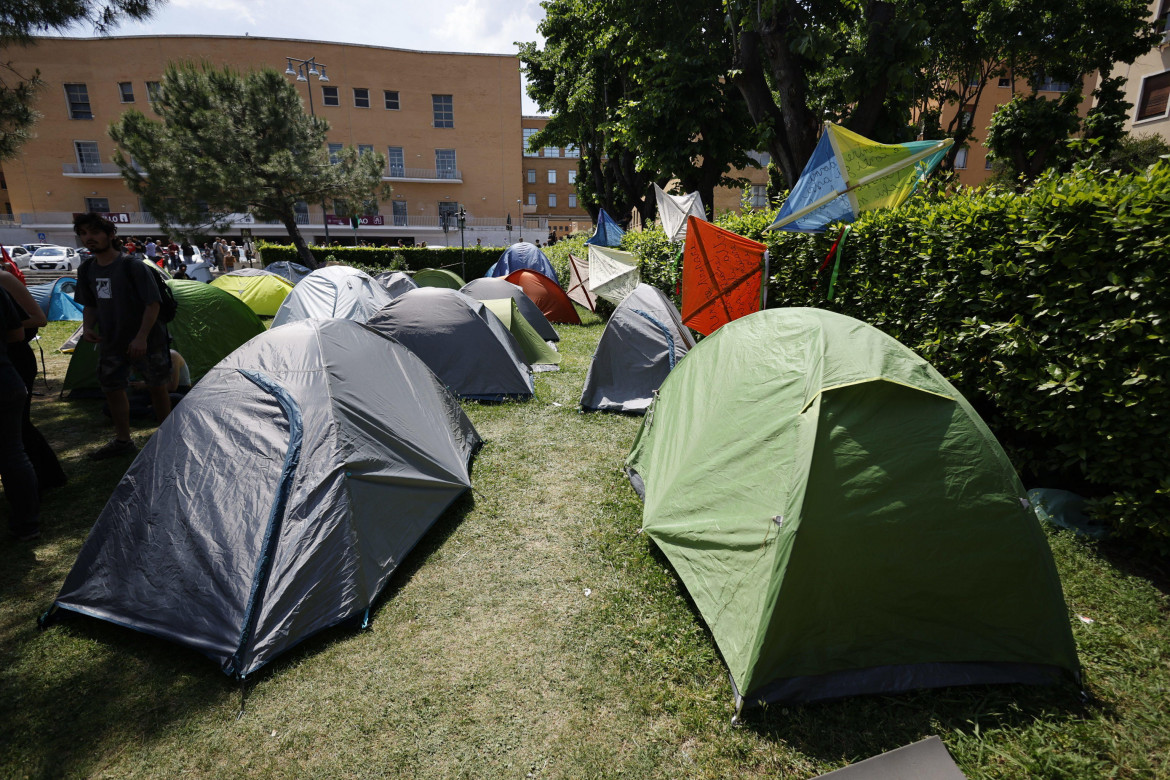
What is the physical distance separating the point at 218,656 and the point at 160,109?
1099 inches

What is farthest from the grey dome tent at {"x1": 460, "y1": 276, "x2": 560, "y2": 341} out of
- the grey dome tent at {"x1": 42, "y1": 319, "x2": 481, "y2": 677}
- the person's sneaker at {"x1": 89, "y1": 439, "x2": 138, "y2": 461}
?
the grey dome tent at {"x1": 42, "y1": 319, "x2": 481, "y2": 677}

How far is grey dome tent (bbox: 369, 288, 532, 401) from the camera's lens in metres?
7.05

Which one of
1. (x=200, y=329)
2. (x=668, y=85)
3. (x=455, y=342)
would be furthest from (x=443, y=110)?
(x=455, y=342)

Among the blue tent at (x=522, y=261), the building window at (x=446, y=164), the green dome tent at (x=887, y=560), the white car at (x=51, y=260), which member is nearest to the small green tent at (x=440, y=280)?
the blue tent at (x=522, y=261)

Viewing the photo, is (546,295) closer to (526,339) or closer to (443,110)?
(526,339)

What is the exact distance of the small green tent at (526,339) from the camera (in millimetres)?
8555

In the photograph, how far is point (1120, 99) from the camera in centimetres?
1370

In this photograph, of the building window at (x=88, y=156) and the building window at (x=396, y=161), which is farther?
the building window at (x=396, y=161)

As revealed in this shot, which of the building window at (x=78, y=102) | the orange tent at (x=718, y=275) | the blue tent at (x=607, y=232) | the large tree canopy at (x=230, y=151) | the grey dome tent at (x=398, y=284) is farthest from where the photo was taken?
the building window at (x=78, y=102)

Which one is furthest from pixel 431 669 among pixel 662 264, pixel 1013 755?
pixel 662 264

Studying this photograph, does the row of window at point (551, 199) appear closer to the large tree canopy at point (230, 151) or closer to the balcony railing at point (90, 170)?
the balcony railing at point (90, 170)

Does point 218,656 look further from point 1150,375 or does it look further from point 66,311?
point 66,311

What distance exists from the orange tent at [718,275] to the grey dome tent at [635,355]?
352 millimetres

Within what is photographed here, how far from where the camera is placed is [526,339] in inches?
357
